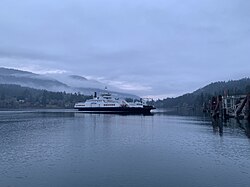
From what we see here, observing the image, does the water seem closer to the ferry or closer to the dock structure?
the dock structure

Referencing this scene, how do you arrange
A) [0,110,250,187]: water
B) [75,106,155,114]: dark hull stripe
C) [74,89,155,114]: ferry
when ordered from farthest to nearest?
[74,89,155,114]: ferry → [75,106,155,114]: dark hull stripe → [0,110,250,187]: water

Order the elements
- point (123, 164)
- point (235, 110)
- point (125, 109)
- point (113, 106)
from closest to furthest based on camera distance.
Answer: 1. point (123, 164)
2. point (235, 110)
3. point (125, 109)
4. point (113, 106)

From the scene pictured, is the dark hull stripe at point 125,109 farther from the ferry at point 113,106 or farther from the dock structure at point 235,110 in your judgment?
the dock structure at point 235,110

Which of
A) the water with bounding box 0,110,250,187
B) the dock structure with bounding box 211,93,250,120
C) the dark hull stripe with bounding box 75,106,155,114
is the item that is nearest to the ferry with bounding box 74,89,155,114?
the dark hull stripe with bounding box 75,106,155,114

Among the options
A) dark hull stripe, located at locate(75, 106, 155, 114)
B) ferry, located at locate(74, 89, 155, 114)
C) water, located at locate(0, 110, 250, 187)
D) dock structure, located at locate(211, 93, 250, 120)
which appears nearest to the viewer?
water, located at locate(0, 110, 250, 187)

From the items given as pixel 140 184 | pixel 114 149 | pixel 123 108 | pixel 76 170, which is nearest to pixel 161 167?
pixel 140 184

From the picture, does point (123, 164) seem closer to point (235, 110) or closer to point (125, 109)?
point (235, 110)

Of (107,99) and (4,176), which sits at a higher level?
(107,99)

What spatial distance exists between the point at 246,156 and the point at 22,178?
16416 mm

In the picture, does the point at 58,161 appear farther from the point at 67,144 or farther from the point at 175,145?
the point at 175,145

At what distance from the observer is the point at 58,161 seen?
19.6 metres

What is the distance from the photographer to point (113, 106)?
117 m

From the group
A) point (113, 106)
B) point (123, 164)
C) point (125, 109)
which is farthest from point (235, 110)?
point (123, 164)

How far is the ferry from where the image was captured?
368 feet
